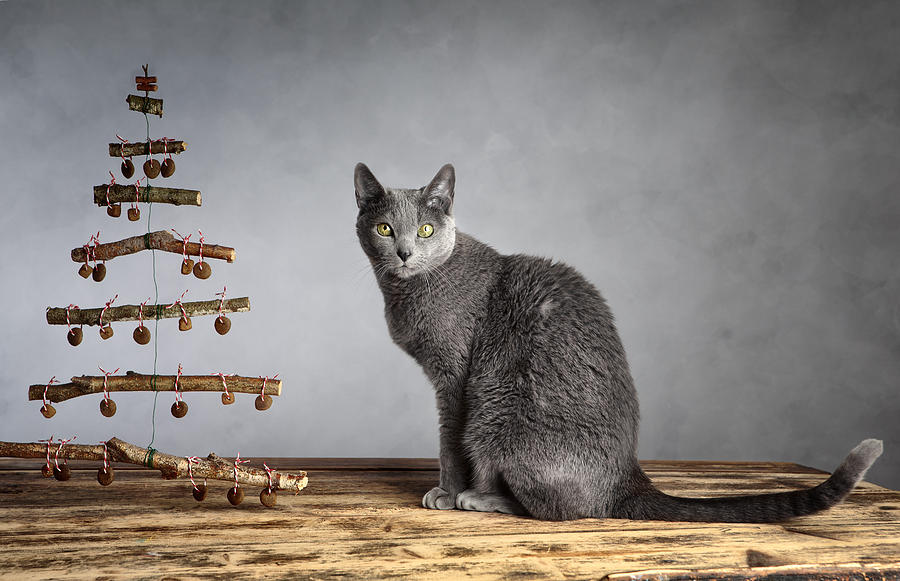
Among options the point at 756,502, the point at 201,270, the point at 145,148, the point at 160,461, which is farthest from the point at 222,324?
the point at 756,502

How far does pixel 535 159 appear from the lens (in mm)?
2926

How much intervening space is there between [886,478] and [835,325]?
0.63 metres

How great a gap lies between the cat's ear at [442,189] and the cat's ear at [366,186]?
0.11 metres

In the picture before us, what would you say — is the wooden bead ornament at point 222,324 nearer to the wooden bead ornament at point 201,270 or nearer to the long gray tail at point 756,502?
the wooden bead ornament at point 201,270

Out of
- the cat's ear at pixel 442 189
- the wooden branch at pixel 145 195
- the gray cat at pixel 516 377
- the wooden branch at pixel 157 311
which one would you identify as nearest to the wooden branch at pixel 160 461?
the wooden branch at pixel 157 311

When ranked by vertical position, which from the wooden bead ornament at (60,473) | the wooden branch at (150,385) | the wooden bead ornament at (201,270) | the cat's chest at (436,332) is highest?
the wooden bead ornament at (201,270)

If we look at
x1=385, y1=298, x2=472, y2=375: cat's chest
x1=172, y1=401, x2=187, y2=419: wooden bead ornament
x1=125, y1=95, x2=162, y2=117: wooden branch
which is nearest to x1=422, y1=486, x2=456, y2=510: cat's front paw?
x1=385, y1=298, x2=472, y2=375: cat's chest

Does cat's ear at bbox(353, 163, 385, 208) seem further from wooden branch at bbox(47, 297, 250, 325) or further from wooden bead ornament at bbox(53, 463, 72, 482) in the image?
wooden bead ornament at bbox(53, 463, 72, 482)

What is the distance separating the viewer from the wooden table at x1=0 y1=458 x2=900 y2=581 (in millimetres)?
1218

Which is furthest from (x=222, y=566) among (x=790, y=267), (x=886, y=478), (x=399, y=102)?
(x=886, y=478)

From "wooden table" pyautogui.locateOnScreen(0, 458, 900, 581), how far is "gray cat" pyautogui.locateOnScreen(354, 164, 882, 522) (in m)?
0.05

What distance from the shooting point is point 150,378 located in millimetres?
1545

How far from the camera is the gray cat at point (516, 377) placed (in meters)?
1.55

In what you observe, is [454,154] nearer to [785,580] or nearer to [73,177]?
[73,177]
